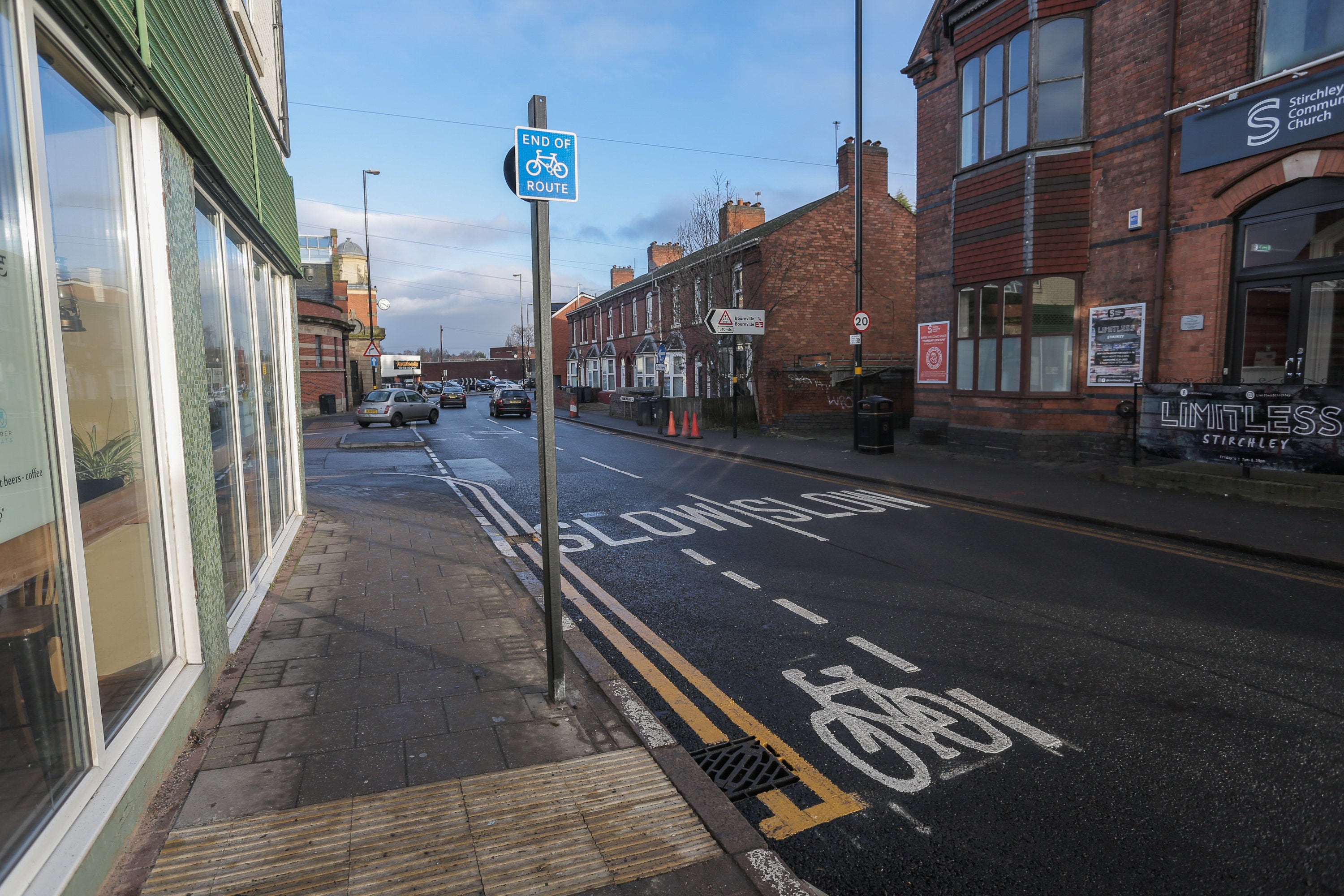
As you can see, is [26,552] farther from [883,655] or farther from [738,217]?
[738,217]

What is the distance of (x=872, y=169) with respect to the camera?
26797 millimetres

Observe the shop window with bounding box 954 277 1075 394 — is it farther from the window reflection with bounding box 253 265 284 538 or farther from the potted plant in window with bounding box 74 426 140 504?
Answer: the potted plant in window with bounding box 74 426 140 504

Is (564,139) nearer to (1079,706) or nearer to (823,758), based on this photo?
(823,758)

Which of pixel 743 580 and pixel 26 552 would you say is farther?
pixel 743 580

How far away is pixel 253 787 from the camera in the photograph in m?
3.39

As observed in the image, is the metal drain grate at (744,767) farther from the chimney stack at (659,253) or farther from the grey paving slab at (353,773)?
the chimney stack at (659,253)

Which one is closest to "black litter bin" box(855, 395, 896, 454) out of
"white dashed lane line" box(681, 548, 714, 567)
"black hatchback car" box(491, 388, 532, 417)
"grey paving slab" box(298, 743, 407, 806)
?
"white dashed lane line" box(681, 548, 714, 567)

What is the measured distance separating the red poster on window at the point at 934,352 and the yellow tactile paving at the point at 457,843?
601 inches

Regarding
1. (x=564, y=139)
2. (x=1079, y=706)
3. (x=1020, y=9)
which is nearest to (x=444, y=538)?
(x=564, y=139)

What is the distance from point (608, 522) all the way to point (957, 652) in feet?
18.1

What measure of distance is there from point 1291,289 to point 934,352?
23.0ft

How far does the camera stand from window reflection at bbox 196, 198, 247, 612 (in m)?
5.15

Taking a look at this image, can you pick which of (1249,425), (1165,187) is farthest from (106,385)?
(1165,187)

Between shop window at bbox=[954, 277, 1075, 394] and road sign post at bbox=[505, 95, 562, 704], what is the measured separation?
1284 cm
